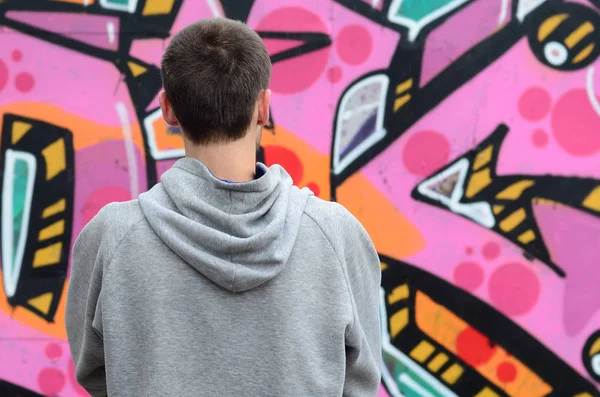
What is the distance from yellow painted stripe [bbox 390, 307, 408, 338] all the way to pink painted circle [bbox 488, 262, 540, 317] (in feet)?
1.35

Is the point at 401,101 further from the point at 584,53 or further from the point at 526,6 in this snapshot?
the point at 584,53

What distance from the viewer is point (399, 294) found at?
3.05 m

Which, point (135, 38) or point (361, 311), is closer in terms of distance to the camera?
point (361, 311)

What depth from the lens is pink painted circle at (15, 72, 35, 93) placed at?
9.93ft

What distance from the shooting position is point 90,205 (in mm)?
3057

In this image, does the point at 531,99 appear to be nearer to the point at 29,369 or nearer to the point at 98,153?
the point at 98,153

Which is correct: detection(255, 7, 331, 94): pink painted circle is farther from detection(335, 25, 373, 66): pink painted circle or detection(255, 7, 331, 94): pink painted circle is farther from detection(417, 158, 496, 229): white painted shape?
detection(417, 158, 496, 229): white painted shape

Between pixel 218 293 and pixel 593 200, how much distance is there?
2.36 metres

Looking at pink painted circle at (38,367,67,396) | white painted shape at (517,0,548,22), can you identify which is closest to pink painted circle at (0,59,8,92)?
pink painted circle at (38,367,67,396)

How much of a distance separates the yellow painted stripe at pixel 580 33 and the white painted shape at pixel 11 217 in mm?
2504

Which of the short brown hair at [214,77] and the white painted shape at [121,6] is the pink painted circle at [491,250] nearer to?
the white painted shape at [121,6]

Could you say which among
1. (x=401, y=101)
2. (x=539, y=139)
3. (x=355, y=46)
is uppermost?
(x=355, y=46)

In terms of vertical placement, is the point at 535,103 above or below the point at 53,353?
above

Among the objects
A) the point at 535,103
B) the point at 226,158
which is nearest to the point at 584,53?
the point at 535,103
